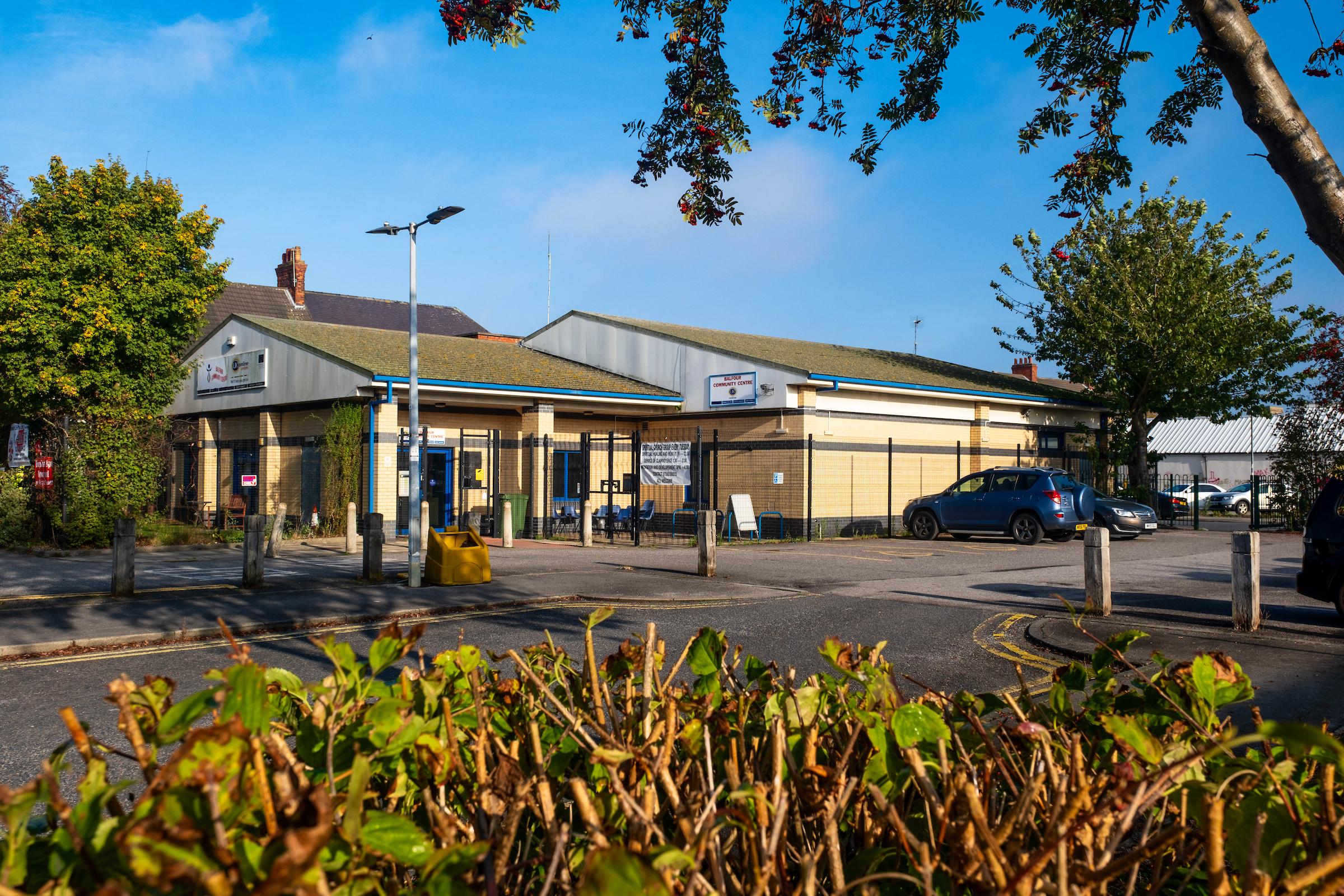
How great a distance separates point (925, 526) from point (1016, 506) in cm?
256

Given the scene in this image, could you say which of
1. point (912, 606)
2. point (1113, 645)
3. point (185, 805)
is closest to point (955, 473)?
point (912, 606)

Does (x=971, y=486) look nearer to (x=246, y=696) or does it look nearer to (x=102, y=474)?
(x=102, y=474)

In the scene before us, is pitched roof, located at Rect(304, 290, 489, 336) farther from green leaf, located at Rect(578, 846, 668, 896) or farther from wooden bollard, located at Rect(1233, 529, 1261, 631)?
green leaf, located at Rect(578, 846, 668, 896)

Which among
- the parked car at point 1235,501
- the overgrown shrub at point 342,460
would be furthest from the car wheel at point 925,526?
the parked car at point 1235,501

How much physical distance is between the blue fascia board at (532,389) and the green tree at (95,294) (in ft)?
17.0

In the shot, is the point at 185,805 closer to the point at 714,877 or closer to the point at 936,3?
the point at 714,877

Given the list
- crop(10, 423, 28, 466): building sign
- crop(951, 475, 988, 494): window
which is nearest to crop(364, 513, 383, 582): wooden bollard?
crop(10, 423, 28, 466): building sign

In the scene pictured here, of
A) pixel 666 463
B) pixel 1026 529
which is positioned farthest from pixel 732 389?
pixel 1026 529

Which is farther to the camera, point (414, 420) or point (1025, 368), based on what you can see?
point (1025, 368)

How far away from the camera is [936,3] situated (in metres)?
6.44

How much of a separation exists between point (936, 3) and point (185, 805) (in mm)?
6634

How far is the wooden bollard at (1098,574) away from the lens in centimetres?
1076

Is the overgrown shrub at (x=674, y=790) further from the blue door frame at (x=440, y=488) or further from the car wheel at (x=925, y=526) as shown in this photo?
the blue door frame at (x=440, y=488)

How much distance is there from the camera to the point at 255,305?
44469 millimetres
